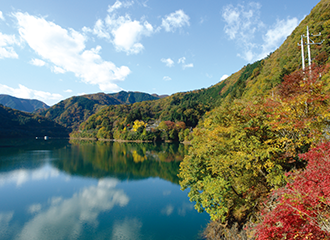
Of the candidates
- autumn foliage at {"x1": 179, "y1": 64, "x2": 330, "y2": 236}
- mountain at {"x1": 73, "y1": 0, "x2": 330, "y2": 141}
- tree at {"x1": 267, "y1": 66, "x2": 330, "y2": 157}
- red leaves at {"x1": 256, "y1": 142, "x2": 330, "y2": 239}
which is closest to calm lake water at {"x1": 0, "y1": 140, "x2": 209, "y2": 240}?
autumn foliage at {"x1": 179, "y1": 64, "x2": 330, "y2": 236}

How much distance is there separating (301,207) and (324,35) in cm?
4507

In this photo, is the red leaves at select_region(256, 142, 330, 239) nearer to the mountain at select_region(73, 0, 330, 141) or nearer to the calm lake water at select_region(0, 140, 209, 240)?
the calm lake water at select_region(0, 140, 209, 240)

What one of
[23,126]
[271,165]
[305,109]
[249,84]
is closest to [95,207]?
[271,165]

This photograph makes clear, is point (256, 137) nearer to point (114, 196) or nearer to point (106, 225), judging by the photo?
point (106, 225)

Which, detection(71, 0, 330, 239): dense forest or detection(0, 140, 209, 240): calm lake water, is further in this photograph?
detection(0, 140, 209, 240): calm lake water

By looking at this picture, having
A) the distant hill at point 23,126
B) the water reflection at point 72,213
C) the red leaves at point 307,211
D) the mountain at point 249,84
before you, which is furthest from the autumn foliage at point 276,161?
the distant hill at point 23,126

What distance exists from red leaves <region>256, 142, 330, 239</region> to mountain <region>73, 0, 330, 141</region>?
13.8 metres

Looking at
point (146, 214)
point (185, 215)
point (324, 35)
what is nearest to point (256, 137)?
point (185, 215)

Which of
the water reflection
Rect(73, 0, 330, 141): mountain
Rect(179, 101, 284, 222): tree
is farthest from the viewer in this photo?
Rect(73, 0, 330, 141): mountain

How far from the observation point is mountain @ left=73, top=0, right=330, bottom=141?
115ft

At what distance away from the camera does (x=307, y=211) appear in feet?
16.5

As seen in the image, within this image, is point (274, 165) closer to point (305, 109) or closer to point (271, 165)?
point (271, 165)

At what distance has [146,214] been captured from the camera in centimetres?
1541

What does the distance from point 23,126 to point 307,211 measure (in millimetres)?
151507
